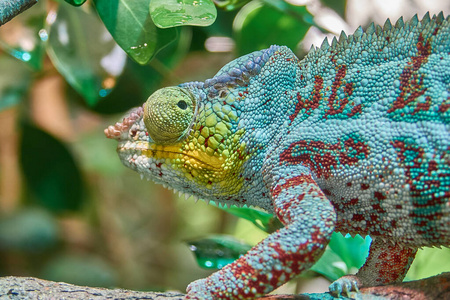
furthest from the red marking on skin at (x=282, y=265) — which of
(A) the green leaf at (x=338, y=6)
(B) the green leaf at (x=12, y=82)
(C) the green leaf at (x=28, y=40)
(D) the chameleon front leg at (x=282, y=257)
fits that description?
(B) the green leaf at (x=12, y=82)

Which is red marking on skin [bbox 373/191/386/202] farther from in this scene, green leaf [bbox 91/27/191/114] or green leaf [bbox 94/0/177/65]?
green leaf [bbox 91/27/191/114]

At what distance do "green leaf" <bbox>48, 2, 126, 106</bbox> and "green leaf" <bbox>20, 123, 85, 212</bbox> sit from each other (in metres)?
0.77

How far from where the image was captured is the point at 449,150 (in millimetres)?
1093

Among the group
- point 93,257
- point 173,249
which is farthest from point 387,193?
point 173,249

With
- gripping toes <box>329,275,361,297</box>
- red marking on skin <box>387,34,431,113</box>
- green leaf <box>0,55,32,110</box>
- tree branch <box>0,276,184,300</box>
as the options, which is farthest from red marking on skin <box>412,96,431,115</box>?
green leaf <box>0,55,32,110</box>

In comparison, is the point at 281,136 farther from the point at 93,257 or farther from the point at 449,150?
the point at 93,257

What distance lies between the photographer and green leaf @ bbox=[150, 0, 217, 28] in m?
1.28

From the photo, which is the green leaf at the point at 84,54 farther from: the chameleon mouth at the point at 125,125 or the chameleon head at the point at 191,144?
the chameleon head at the point at 191,144

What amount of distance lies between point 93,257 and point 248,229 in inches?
95.2

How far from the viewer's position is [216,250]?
186 cm

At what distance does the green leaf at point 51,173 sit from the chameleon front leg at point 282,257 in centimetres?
173

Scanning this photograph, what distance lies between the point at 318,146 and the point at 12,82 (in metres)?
1.88

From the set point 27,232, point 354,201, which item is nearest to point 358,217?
point 354,201

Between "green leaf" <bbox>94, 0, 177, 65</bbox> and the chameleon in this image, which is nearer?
the chameleon
